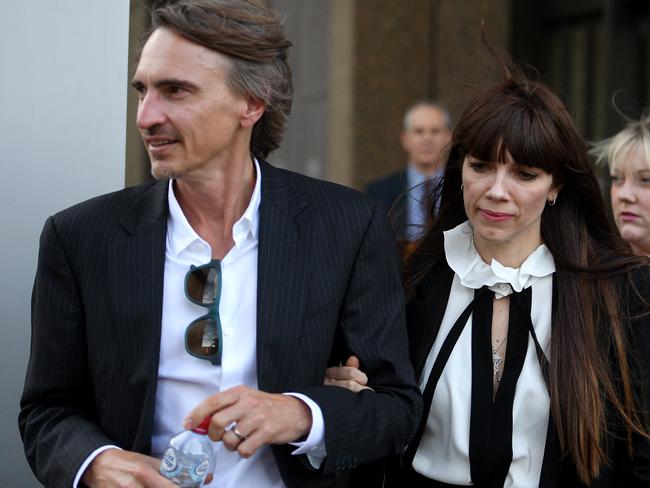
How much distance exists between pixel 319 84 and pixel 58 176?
20.3 ft

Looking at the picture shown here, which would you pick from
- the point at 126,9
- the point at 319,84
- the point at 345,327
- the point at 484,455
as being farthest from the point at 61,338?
the point at 319,84

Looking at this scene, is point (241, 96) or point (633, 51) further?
point (633, 51)

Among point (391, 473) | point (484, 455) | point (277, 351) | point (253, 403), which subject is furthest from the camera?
point (391, 473)

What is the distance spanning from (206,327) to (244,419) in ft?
1.16

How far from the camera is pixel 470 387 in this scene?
9.77 feet

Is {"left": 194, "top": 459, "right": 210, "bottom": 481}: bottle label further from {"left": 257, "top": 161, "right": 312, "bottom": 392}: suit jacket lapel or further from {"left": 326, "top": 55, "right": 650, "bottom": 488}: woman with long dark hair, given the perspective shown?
{"left": 326, "top": 55, "right": 650, "bottom": 488}: woman with long dark hair

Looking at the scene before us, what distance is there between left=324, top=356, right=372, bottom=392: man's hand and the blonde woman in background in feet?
7.21

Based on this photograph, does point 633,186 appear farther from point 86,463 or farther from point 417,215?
point 86,463

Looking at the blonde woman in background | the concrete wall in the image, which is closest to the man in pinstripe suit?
the concrete wall

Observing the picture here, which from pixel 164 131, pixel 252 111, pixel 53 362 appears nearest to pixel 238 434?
pixel 53 362

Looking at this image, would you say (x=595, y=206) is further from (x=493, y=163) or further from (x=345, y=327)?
(x=345, y=327)

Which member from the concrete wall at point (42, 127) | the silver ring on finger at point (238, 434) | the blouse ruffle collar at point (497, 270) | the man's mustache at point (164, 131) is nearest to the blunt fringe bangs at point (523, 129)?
the blouse ruffle collar at point (497, 270)

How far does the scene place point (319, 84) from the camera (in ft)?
29.5

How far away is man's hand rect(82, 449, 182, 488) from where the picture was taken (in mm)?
2414
